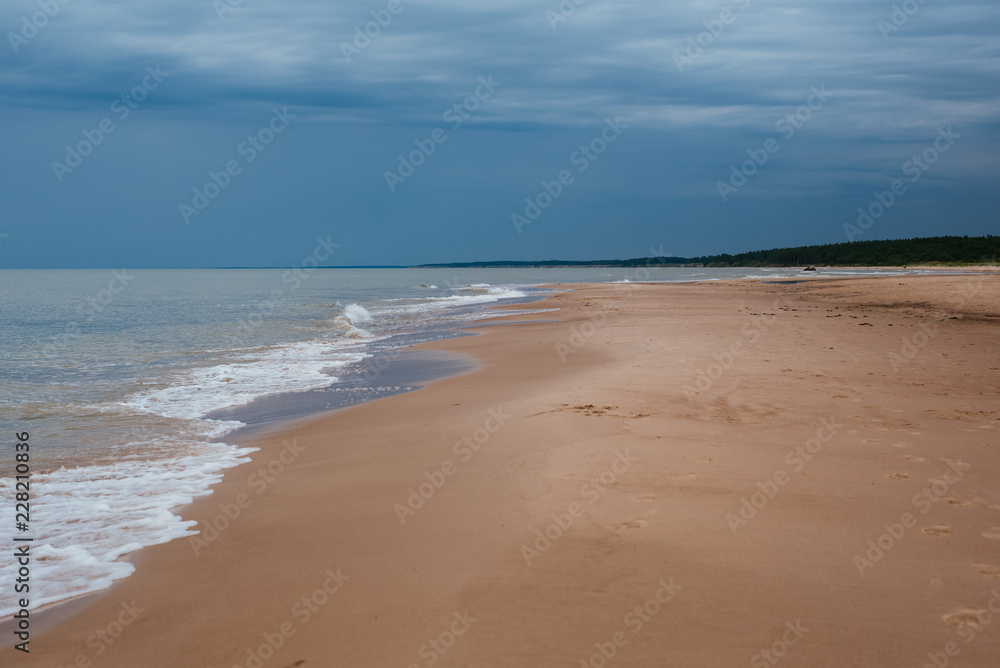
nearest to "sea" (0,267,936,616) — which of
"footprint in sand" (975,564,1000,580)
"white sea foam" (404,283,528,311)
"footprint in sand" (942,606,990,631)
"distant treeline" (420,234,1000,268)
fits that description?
"footprint in sand" (942,606,990,631)

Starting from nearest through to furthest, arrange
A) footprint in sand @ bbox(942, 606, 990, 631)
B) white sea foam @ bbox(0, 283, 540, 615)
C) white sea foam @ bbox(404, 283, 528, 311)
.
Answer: footprint in sand @ bbox(942, 606, 990, 631)
white sea foam @ bbox(0, 283, 540, 615)
white sea foam @ bbox(404, 283, 528, 311)

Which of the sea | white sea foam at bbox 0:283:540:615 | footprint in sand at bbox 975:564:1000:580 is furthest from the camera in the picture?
the sea

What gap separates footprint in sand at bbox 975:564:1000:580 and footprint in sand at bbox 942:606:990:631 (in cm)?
44

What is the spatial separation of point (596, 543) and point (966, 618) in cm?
199

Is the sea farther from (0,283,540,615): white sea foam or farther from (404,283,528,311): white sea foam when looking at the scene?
(404,283,528,311): white sea foam

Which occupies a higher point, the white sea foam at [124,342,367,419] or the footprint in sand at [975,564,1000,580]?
the footprint in sand at [975,564,1000,580]

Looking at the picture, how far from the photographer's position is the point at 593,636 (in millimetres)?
3375

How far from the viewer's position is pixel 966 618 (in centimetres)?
344

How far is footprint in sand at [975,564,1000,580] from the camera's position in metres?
3.85

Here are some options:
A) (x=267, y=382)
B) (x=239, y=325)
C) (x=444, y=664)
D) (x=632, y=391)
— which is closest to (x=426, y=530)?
(x=444, y=664)

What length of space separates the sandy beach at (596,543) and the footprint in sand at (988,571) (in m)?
0.03

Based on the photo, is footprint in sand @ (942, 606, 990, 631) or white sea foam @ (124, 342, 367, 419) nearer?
footprint in sand @ (942, 606, 990, 631)

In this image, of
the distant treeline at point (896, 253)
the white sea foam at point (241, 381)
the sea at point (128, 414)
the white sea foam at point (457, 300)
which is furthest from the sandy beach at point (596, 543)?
the distant treeline at point (896, 253)

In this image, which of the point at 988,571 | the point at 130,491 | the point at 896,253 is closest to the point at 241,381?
the point at 130,491
